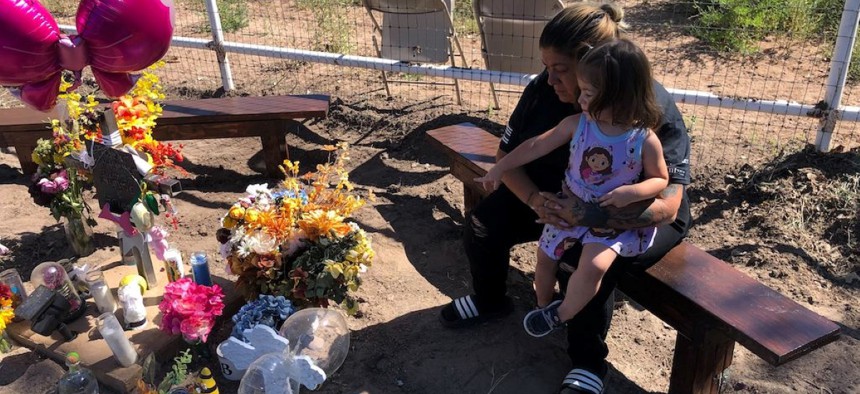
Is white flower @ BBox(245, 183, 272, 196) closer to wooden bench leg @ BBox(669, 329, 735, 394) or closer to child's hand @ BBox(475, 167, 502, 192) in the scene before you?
child's hand @ BBox(475, 167, 502, 192)

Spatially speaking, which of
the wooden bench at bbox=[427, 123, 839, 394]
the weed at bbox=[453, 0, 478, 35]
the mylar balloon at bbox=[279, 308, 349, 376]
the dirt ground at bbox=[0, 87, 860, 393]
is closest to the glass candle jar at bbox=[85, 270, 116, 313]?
the dirt ground at bbox=[0, 87, 860, 393]

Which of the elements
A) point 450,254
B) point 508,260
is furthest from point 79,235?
point 508,260

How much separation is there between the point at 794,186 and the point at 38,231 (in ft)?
12.9

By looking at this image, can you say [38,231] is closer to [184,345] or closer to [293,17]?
[184,345]

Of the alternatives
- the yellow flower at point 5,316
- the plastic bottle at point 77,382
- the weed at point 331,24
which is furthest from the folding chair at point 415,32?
the plastic bottle at point 77,382

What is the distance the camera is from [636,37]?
648 cm

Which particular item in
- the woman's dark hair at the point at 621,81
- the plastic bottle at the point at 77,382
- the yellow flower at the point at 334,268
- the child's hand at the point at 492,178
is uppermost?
the woman's dark hair at the point at 621,81

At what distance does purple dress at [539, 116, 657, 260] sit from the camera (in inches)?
89.7

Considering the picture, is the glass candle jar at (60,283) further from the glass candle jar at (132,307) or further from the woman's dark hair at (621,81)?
the woman's dark hair at (621,81)

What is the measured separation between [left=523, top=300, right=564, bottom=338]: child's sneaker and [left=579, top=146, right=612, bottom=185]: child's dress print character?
0.46 metres

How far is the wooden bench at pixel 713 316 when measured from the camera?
2.13 m

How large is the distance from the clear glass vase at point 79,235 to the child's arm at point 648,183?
8.13 ft

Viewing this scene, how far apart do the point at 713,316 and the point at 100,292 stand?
225cm

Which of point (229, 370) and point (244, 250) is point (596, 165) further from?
point (229, 370)
